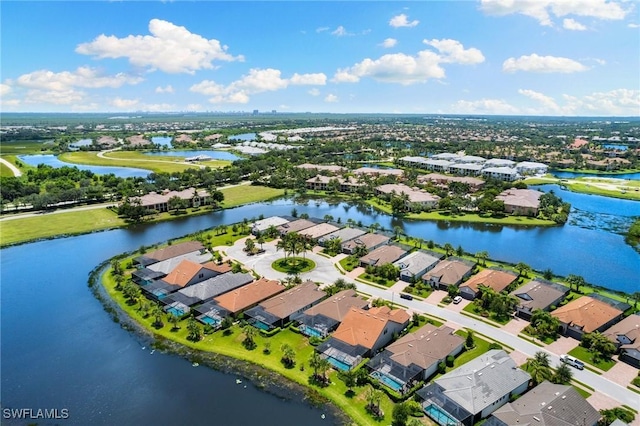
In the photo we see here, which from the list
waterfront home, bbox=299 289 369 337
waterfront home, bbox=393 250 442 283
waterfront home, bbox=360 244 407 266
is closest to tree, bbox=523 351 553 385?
waterfront home, bbox=299 289 369 337

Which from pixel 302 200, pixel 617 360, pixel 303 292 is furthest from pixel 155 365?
pixel 302 200

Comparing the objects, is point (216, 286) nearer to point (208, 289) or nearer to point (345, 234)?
point (208, 289)

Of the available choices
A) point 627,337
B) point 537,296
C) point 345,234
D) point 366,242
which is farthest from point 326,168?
point 627,337

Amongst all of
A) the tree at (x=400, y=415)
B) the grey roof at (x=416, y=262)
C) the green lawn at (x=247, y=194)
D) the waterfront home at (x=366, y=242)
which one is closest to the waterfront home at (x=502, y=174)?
the green lawn at (x=247, y=194)

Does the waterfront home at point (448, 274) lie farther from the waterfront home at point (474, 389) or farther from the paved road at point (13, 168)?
the paved road at point (13, 168)

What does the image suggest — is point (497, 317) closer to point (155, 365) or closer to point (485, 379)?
point (485, 379)
